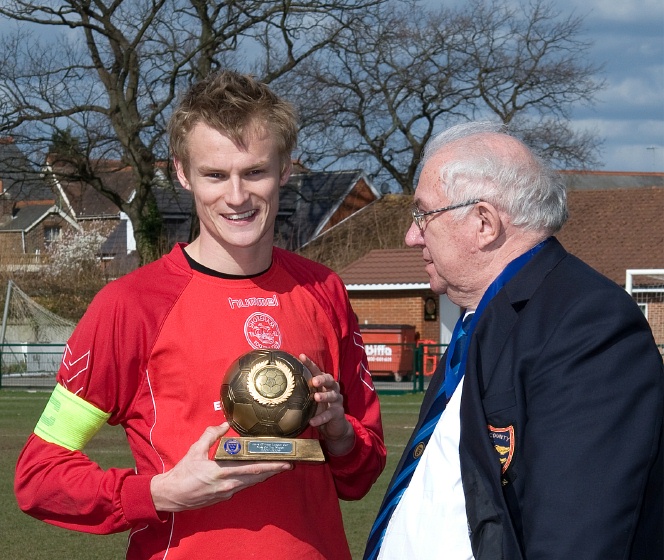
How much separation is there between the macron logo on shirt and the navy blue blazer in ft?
2.55

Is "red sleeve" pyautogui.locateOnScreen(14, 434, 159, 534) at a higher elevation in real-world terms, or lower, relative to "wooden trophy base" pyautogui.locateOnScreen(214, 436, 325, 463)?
lower

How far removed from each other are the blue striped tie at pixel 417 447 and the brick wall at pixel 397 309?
28.2m

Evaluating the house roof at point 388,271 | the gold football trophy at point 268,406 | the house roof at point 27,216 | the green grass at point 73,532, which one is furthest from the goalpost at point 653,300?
the house roof at point 27,216

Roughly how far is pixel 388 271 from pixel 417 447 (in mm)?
29816

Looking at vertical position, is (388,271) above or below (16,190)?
below

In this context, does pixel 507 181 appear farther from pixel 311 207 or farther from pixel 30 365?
pixel 311 207

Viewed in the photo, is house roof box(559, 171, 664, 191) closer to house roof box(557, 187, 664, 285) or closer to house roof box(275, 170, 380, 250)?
house roof box(275, 170, 380, 250)

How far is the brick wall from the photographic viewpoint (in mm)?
→ 31938

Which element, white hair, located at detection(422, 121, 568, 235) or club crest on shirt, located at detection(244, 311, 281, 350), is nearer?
white hair, located at detection(422, 121, 568, 235)

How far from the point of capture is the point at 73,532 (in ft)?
29.6

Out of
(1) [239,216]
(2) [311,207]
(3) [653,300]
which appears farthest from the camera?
(2) [311,207]

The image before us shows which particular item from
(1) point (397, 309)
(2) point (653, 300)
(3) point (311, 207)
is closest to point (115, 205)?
(3) point (311, 207)

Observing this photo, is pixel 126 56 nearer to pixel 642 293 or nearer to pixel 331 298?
pixel 642 293

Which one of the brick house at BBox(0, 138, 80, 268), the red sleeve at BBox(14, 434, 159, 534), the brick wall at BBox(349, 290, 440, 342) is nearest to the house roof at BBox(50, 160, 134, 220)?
the brick house at BBox(0, 138, 80, 268)
